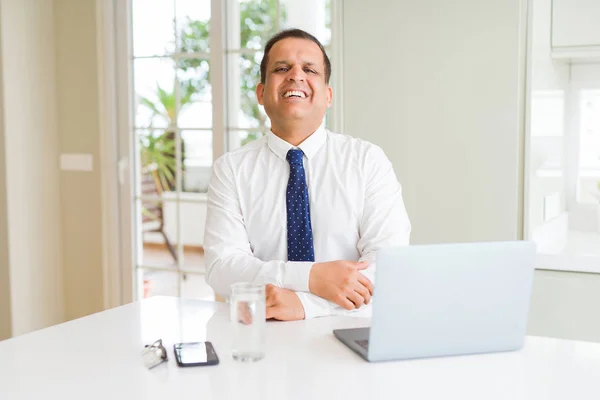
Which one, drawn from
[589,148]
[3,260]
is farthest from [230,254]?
[3,260]

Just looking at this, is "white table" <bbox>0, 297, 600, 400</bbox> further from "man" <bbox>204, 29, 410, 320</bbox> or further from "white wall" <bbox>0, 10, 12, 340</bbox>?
"white wall" <bbox>0, 10, 12, 340</bbox>

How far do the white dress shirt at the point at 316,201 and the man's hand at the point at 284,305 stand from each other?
1.10 feet

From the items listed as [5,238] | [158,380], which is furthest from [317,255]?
[5,238]

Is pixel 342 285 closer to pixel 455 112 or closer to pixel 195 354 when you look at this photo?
pixel 195 354

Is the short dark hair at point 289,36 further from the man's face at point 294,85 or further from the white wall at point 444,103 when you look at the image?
the white wall at point 444,103

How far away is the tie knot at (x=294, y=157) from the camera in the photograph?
2197mm

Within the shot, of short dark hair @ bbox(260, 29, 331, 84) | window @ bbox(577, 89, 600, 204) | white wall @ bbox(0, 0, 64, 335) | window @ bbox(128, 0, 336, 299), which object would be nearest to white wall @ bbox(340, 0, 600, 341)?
window @ bbox(577, 89, 600, 204)

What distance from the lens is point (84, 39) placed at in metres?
4.08

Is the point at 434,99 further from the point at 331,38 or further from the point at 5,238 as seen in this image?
the point at 5,238

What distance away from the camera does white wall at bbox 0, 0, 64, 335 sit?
391cm

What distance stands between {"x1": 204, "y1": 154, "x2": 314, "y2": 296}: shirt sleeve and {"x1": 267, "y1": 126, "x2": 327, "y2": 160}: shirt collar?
0.51ft

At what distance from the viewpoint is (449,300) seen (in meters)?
1.39

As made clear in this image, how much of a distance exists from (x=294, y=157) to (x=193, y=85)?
5.97 ft

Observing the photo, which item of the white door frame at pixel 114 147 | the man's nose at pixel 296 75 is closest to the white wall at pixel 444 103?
the man's nose at pixel 296 75
